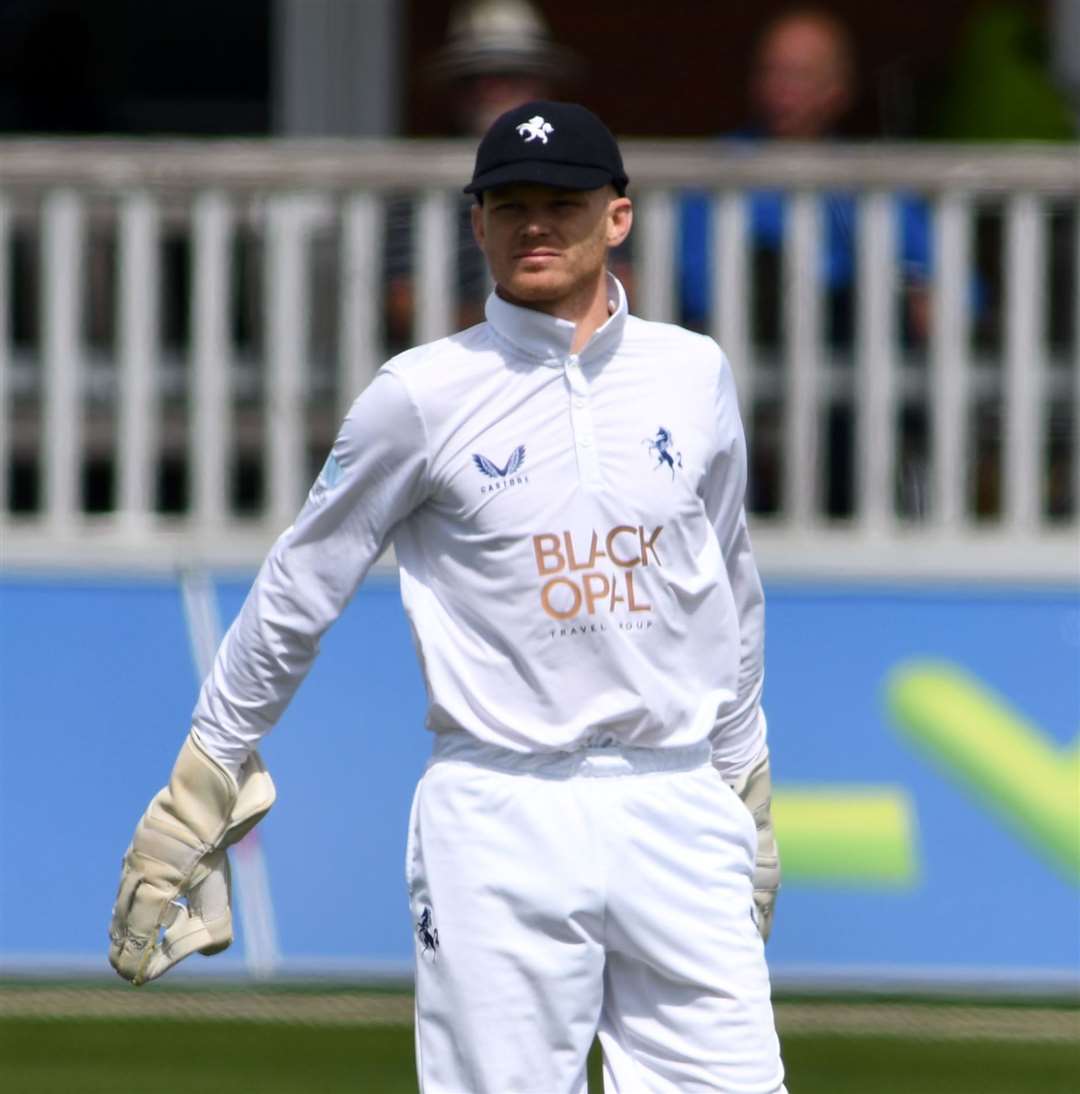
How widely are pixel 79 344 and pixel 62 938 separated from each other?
178 cm

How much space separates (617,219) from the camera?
14.1 ft

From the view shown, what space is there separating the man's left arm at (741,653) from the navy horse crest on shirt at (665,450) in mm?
123

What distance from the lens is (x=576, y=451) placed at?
4.18 m

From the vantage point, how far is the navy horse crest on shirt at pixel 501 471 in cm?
416

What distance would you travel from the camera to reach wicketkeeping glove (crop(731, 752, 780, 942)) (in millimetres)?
4547

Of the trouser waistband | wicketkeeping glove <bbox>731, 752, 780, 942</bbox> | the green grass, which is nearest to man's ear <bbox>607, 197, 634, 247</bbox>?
the trouser waistband

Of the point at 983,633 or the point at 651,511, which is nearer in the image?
the point at 651,511

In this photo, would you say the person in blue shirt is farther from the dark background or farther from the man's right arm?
the man's right arm

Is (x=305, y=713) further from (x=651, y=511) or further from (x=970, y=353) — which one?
(x=651, y=511)

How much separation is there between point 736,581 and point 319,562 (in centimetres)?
69

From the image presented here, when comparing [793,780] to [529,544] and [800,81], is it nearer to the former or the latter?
[800,81]

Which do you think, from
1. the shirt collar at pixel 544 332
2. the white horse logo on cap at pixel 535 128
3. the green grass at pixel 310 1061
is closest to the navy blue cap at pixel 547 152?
the white horse logo on cap at pixel 535 128

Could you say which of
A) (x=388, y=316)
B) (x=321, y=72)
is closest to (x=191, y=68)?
(x=321, y=72)

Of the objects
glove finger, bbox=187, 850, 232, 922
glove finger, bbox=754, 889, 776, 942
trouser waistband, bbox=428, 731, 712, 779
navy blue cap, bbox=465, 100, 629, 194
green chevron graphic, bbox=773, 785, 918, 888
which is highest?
navy blue cap, bbox=465, 100, 629, 194
